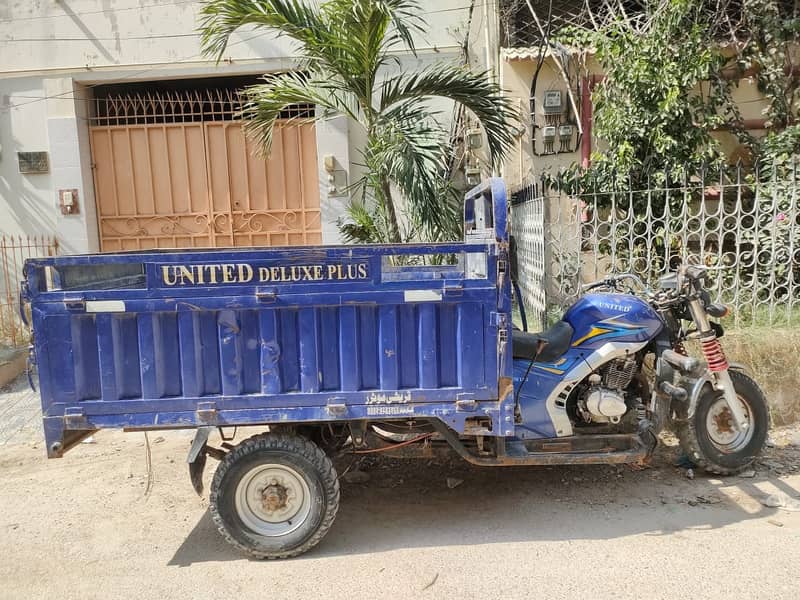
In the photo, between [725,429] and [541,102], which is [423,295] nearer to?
[725,429]

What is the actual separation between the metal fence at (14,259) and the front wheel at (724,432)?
7.38 meters

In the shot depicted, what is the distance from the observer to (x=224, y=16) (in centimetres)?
556

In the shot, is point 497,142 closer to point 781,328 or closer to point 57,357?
point 781,328

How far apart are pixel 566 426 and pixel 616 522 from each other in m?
0.57

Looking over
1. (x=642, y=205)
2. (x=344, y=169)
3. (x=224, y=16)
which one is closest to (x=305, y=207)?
(x=344, y=169)

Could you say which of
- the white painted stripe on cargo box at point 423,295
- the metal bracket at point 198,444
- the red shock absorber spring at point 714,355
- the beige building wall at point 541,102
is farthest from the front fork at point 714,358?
the beige building wall at point 541,102

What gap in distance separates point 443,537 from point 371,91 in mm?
3966

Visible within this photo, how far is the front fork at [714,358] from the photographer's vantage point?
11.9 ft

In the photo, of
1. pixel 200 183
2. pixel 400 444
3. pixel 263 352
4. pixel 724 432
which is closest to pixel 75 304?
pixel 263 352

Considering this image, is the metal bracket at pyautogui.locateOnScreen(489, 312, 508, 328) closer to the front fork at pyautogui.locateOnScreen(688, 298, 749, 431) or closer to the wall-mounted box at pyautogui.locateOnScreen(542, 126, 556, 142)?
the front fork at pyautogui.locateOnScreen(688, 298, 749, 431)

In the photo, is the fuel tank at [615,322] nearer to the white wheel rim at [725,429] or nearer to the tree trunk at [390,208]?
the white wheel rim at [725,429]

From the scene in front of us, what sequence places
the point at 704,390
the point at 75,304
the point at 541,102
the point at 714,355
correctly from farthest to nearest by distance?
the point at 541,102 < the point at 704,390 < the point at 714,355 < the point at 75,304

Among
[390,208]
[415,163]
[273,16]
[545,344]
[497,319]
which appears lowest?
[545,344]

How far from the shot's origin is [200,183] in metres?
8.20
